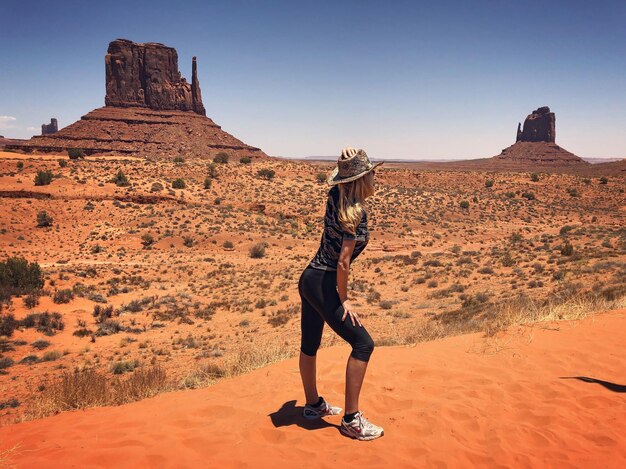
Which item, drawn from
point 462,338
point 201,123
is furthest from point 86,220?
point 201,123

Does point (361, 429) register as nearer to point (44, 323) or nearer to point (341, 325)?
point (341, 325)

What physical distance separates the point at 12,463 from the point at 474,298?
13997 mm

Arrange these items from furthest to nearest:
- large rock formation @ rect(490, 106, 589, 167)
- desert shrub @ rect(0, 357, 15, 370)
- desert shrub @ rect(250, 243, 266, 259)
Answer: large rock formation @ rect(490, 106, 589, 167)
desert shrub @ rect(250, 243, 266, 259)
desert shrub @ rect(0, 357, 15, 370)

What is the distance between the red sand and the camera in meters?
3.60

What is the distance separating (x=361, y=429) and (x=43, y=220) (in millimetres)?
35256

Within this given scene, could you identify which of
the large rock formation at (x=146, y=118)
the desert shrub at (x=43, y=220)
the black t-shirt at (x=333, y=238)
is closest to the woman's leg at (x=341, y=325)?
the black t-shirt at (x=333, y=238)

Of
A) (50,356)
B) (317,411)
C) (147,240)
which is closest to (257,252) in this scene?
(147,240)

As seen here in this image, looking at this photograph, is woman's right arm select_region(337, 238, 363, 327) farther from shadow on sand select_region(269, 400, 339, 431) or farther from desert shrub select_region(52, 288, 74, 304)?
desert shrub select_region(52, 288, 74, 304)

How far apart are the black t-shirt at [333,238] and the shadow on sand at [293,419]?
1.69 m

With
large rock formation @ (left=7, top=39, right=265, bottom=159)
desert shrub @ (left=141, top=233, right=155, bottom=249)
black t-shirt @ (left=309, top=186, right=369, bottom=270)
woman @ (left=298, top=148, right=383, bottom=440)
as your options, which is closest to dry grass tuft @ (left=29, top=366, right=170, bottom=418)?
woman @ (left=298, top=148, right=383, bottom=440)

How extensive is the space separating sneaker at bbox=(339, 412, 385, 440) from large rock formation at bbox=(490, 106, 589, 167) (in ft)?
485

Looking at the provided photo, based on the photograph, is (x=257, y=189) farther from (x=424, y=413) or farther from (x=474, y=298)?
(x=424, y=413)

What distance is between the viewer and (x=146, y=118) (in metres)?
95.7

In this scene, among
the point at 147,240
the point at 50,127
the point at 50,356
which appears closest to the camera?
the point at 50,356
